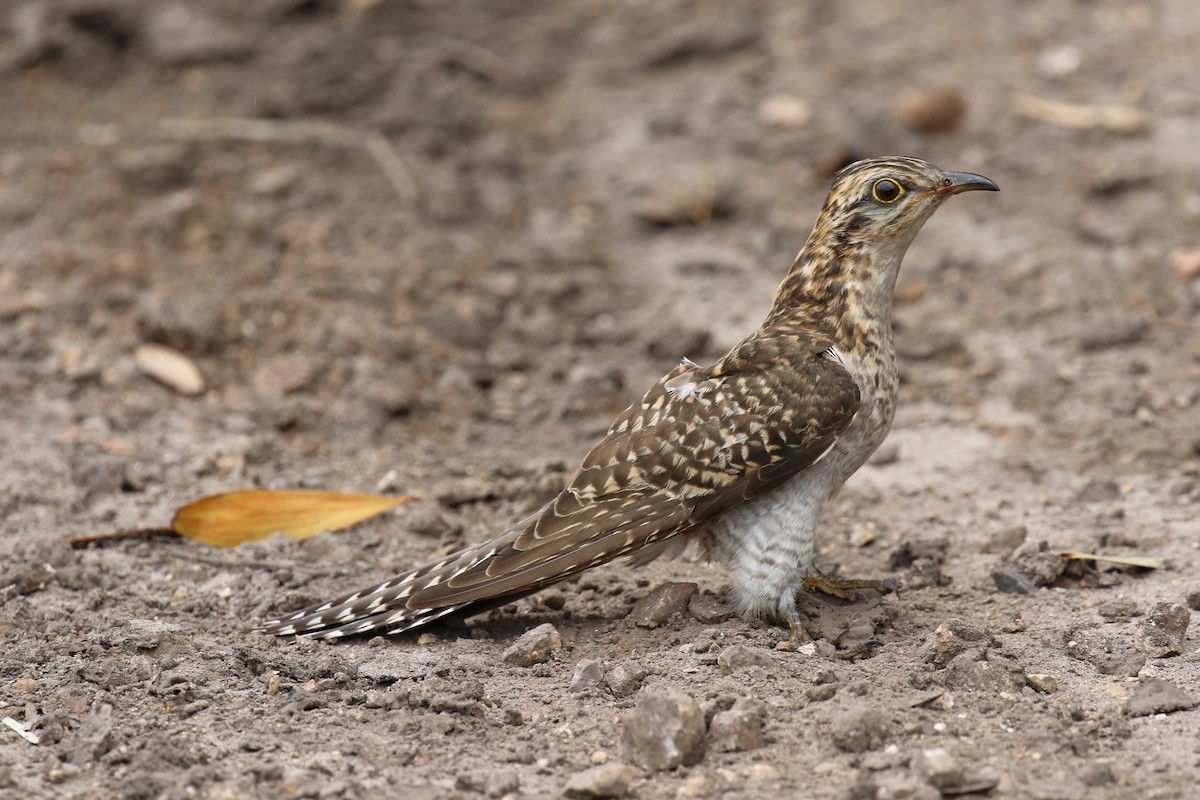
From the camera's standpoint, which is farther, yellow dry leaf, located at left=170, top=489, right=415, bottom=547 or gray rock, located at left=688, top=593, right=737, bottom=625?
yellow dry leaf, located at left=170, top=489, right=415, bottom=547

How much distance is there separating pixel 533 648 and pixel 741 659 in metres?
0.68

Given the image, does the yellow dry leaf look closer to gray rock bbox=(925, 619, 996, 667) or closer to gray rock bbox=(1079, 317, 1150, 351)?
gray rock bbox=(925, 619, 996, 667)

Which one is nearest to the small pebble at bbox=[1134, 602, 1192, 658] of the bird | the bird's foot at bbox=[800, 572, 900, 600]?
the bird's foot at bbox=[800, 572, 900, 600]

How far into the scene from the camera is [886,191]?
5.02 metres

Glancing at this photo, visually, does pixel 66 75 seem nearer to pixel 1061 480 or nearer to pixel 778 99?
pixel 778 99

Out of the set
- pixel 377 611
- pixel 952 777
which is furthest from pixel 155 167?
pixel 952 777

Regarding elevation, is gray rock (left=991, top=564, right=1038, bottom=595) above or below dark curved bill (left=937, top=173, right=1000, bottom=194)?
below

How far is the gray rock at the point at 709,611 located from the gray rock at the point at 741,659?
1.15 ft

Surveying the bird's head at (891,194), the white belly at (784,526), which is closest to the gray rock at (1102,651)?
the white belly at (784,526)

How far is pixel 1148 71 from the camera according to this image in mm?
9133

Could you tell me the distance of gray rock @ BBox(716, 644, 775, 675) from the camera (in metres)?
4.43

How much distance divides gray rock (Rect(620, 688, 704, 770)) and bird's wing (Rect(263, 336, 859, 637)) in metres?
0.74

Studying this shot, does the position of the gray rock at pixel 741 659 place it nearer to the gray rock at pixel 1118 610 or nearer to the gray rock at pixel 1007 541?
the gray rock at pixel 1118 610

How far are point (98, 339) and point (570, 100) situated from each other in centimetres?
405
